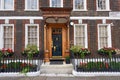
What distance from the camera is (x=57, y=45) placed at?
47.9 feet

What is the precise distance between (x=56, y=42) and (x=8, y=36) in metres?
4.18

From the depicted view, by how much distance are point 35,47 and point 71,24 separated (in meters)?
3.59

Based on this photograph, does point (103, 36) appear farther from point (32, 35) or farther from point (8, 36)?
point (8, 36)

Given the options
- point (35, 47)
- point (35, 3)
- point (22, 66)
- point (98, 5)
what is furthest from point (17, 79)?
point (98, 5)

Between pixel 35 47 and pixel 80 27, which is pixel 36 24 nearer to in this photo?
pixel 35 47

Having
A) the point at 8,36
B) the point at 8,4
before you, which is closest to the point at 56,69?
the point at 8,36

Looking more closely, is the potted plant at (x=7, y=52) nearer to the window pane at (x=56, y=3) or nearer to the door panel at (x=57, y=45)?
the door panel at (x=57, y=45)

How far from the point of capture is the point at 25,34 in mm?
14422

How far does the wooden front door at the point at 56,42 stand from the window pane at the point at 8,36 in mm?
3650

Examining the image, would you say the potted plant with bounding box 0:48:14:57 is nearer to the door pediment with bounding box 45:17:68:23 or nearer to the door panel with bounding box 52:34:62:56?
the door panel with bounding box 52:34:62:56

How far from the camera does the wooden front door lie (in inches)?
570

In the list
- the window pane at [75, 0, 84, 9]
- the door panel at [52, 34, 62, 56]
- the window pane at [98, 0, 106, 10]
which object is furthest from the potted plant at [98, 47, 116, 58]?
the window pane at [75, 0, 84, 9]

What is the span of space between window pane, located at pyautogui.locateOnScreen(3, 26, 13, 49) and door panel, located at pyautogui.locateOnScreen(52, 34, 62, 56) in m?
3.69

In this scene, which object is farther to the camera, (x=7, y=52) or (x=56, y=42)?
(x=56, y=42)
